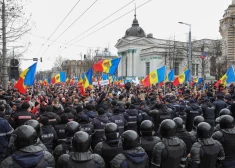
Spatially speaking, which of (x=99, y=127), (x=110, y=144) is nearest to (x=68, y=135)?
(x=110, y=144)

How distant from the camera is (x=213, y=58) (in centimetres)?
4631

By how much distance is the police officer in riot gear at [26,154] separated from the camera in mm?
3363

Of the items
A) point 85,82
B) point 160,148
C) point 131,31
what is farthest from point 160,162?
point 131,31

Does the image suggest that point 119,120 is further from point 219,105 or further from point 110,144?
point 219,105

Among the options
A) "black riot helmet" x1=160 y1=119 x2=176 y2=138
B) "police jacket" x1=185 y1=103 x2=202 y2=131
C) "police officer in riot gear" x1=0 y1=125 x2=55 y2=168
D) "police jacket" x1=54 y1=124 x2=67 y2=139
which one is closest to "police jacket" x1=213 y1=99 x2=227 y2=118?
"police jacket" x1=185 y1=103 x2=202 y2=131

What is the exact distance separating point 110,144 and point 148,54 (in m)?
66.2

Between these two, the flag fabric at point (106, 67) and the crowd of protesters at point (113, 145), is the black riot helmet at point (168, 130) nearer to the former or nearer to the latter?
the crowd of protesters at point (113, 145)

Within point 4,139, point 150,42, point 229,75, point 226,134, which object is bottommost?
point 4,139

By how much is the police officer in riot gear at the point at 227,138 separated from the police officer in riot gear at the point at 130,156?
5.08ft

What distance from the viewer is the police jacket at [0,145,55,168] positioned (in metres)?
3.36

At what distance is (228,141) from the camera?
15.9 feet

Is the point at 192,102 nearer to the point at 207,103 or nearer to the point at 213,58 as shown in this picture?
the point at 207,103

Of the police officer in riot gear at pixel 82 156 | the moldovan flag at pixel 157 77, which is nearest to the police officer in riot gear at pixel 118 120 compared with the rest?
the police officer in riot gear at pixel 82 156

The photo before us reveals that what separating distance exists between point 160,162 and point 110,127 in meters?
1.00
